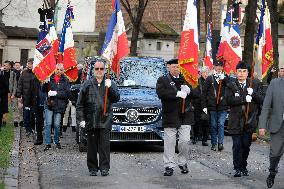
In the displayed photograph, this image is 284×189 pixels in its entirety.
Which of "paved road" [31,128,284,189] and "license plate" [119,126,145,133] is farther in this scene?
"license plate" [119,126,145,133]

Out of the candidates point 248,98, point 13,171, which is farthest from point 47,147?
point 248,98

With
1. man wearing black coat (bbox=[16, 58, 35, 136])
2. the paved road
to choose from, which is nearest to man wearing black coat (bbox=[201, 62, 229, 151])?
the paved road

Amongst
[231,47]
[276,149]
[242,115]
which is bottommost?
[276,149]

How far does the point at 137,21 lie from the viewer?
3806 cm

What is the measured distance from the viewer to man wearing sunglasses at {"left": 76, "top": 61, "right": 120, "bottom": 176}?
41.5 ft

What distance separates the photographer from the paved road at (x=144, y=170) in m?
11.7

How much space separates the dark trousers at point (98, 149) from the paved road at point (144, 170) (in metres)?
0.22

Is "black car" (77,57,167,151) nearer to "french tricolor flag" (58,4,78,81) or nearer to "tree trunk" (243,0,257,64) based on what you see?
"french tricolor flag" (58,4,78,81)

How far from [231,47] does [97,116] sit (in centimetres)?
821

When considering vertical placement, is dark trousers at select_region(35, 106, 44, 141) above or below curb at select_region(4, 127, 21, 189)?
above

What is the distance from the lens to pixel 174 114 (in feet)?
42.3

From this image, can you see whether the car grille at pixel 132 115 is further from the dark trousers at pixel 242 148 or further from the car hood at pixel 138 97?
the dark trousers at pixel 242 148

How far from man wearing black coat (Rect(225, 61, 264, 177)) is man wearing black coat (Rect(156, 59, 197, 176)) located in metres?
0.73

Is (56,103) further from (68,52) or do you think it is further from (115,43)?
(115,43)
